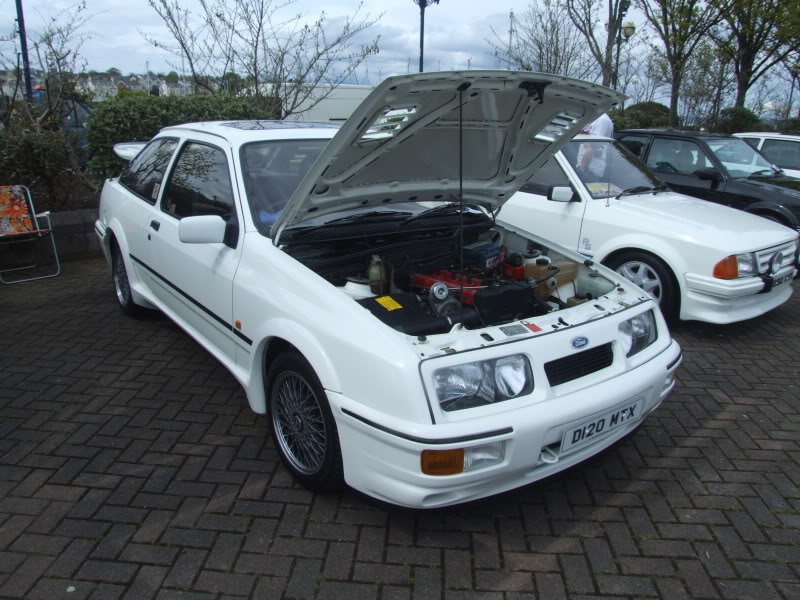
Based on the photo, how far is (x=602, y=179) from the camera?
557cm

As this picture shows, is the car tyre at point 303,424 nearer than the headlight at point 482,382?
No

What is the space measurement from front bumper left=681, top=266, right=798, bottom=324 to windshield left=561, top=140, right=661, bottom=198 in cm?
119

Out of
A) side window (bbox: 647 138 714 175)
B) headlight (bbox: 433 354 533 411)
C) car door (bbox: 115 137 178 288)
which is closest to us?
headlight (bbox: 433 354 533 411)

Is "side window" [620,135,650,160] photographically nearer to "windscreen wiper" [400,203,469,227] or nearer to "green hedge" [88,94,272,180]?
"windscreen wiper" [400,203,469,227]

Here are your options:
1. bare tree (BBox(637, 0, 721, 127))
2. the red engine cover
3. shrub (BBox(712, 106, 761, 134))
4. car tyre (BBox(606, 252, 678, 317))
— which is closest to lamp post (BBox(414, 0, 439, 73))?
bare tree (BBox(637, 0, 721, 127))

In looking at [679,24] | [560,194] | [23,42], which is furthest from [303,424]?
[679,24]

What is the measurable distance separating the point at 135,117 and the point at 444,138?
581cm

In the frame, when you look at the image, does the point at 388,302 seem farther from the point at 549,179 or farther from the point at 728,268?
the point at 549,179

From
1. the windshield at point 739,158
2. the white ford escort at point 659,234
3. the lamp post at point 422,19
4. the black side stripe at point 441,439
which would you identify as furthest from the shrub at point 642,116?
the black side stripe at point 441,439

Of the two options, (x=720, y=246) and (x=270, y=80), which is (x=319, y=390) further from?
(x=270, y=80)

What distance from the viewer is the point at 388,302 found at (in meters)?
2.78

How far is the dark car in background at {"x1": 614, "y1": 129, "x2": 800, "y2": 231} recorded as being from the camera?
21.6ft

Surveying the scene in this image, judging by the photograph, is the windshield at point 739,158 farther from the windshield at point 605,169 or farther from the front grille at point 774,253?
the front grille at point 774,253

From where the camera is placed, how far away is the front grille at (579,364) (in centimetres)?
248
